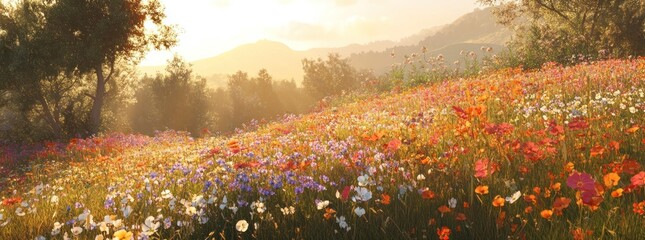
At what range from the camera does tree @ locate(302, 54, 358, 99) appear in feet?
250

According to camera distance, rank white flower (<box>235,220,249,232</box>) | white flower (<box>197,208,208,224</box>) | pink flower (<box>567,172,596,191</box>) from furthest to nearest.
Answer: white flower (<box>197,208,208,224</box>) → white flower (<box>235,220,249,232</box>) → pink flower (<box>567,172,596,191</box>)

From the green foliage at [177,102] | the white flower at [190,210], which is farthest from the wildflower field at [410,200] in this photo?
the green foliage at [177,102]

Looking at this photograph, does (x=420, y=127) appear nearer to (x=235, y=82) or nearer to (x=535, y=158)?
(x=535, y=158)

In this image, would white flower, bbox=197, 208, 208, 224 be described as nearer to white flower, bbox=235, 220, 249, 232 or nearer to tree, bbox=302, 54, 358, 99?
white flower, bbox=235, 220, 249, 232

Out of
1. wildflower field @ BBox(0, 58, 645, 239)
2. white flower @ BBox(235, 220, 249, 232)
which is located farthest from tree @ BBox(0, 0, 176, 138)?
white flower @ BBox(235, 220, 249, 232)

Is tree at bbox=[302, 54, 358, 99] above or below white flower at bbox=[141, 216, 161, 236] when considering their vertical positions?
below

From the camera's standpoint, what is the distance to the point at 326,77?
77.2 meters

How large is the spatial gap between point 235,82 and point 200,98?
770 inches

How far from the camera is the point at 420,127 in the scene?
23.7ft

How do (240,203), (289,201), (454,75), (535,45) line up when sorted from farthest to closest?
(535,45), (454,75), (289,201), (240,203)

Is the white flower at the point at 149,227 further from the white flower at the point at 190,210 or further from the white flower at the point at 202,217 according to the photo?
the white flower at the point at 202,217

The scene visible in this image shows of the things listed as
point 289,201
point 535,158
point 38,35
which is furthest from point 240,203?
point 38,35

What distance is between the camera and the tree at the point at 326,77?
76250 millimetres

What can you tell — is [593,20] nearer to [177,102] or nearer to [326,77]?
[177,102]
